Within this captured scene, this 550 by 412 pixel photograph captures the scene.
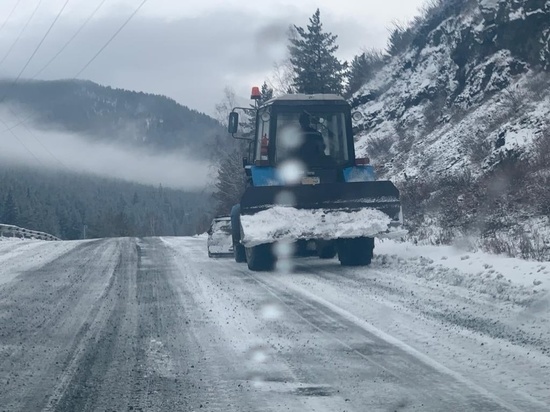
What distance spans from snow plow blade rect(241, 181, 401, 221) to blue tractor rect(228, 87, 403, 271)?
0.06 feet

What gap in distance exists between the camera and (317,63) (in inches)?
1914

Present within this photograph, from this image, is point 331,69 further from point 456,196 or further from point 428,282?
point 428,282

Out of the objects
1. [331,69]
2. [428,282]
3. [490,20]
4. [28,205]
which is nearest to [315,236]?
[428,282]

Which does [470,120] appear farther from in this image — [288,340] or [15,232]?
[15,232]

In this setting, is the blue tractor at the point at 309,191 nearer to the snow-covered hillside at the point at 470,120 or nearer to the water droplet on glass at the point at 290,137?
the water droplet on glass at the point at 290,137

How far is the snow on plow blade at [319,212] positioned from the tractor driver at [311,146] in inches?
71.4

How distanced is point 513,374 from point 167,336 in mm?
3612

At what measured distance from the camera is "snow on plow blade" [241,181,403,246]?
45.1 feet

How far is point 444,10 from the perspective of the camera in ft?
133

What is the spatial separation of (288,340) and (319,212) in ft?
20.7

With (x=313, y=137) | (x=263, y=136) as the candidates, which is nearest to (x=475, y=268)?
(x=313, y=137)

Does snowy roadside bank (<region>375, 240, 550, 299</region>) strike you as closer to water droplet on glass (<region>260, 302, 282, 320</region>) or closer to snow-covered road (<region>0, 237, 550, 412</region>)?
snow-covered road (<region>0, 237, 550, 412</region>)

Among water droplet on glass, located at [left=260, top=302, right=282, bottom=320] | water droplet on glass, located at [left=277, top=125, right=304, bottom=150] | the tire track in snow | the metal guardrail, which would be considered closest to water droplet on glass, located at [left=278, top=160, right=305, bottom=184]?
water droplet on glass, located at [left=277, top=125, right=304, bottom=150]

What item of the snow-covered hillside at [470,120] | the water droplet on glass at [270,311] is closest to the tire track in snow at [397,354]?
the water droplet on glass at [270,311]
